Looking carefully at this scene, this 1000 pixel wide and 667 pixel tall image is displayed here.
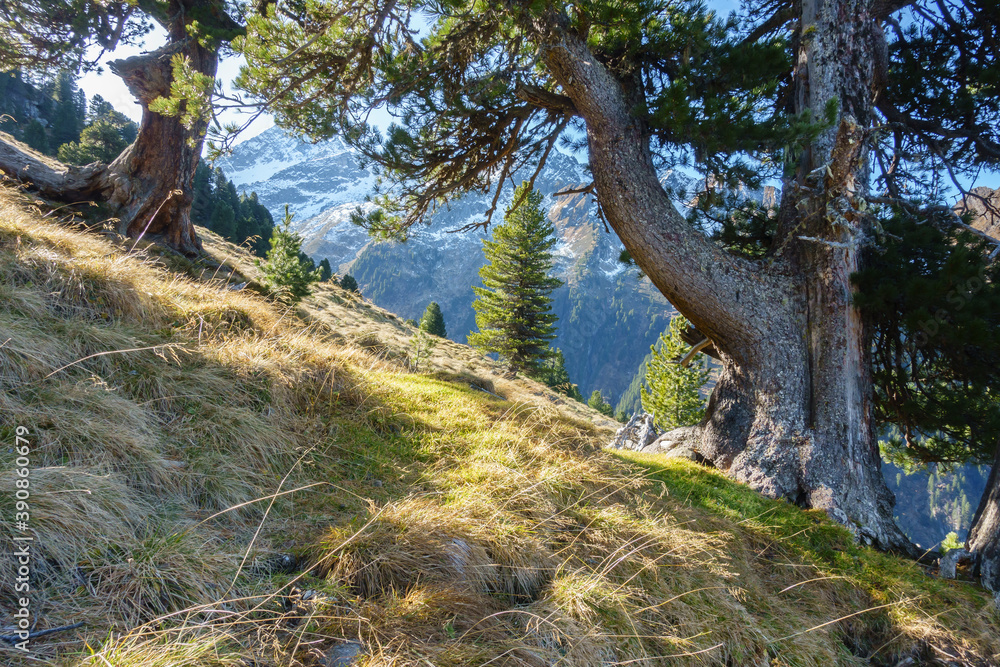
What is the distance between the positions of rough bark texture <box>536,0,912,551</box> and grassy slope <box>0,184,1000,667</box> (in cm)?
71

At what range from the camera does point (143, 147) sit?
26.4 feet

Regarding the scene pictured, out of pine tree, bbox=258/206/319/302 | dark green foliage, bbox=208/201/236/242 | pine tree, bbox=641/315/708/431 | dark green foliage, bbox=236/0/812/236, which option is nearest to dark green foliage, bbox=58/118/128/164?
dark green foliage, bbox=208/201/236/242

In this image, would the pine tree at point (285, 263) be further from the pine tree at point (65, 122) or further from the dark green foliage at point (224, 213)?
the pine tree at point (65, 122)

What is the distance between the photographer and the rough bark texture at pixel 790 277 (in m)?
4.42

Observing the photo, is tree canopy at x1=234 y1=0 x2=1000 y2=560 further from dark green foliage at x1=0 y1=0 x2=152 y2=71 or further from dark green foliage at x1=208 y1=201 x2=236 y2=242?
dark green foliage at x1=208 y1=201 x2=236 y2=242

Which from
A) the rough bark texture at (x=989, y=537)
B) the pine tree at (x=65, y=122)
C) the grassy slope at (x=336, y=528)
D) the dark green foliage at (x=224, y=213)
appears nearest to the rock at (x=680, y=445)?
the grassy slope at (x=336, y=528)

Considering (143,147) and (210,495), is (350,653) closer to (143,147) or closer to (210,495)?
(210,495)

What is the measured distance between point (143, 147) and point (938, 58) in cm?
1233

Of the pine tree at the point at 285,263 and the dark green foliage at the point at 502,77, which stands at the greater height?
the dark green foliage at the point at 502,77

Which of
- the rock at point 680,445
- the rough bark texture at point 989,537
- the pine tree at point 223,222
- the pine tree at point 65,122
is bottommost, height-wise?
the rock at point 680,445

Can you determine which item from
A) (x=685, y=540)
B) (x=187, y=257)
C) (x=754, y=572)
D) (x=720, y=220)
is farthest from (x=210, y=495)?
(x=187, y=257)

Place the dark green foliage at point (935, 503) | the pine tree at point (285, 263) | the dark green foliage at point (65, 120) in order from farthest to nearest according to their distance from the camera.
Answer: the dark green foliage at point (935, 503), the dark green foliage at point (65, 120), the pine tree at point (285, 263)

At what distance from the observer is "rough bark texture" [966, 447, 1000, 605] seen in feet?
11.4

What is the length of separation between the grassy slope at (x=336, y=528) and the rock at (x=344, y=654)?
40mm
